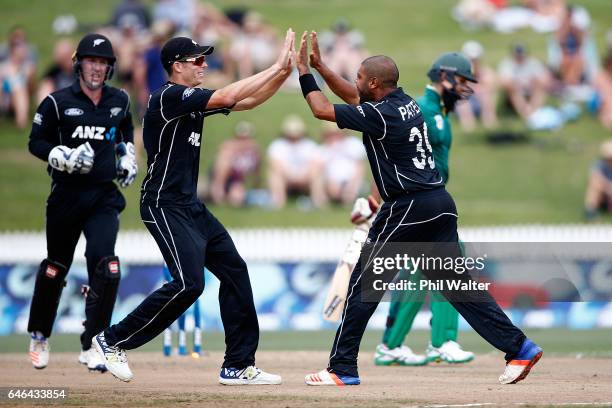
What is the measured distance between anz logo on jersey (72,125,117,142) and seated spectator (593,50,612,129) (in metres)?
18.4

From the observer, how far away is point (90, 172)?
403 inches

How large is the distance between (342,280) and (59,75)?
48.4 feet

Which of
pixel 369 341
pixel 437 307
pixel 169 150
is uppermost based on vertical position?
pixel 169 150

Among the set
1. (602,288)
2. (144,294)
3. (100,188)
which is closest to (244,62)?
(144,294)

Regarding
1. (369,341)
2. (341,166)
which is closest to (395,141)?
(369,341)

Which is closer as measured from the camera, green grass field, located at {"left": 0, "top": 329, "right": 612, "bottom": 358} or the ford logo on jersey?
the ford logo on jersey

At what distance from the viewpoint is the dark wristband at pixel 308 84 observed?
8.63 meters

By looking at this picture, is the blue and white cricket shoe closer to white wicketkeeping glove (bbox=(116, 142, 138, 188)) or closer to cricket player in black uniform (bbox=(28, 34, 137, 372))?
cricket player in black uniform (bbox=(28, 34, 137, 372))

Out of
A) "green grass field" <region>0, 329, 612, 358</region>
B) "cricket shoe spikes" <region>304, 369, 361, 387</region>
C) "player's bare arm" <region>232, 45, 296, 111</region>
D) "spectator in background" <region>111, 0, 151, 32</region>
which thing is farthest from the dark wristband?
"spectator in background" <region>111, 0, 151, 32</region>

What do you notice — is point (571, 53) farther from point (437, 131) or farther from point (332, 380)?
point (332, 380)

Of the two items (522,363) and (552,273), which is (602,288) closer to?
(552,273)

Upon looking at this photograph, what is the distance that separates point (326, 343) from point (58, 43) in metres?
14.5

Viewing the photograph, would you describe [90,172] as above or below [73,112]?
below

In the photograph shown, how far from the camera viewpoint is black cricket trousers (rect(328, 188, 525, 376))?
8.64 meters
